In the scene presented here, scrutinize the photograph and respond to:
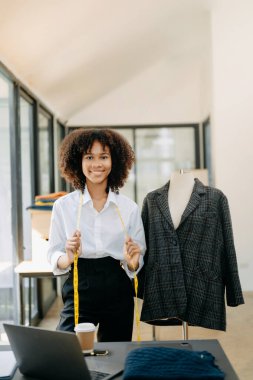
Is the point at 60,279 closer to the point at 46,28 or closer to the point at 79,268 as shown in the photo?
the point at 46,28

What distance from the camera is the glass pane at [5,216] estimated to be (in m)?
4.06

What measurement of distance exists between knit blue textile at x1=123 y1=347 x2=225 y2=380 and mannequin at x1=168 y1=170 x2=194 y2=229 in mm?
1290

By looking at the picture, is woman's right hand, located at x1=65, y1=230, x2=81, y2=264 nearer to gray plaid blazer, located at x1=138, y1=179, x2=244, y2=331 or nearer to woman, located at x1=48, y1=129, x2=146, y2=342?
woman, located at x1=48, y1=129, x2=146, y2=342

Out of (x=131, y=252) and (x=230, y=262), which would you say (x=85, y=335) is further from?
(x=230, y=262)

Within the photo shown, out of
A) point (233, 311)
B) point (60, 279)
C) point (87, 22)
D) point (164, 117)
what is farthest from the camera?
point (164, 117)

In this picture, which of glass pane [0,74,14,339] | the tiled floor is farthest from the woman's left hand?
glass pane [0,74,14,339]

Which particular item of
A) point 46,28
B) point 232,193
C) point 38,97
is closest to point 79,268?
point 46,28

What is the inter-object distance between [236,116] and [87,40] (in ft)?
7.37

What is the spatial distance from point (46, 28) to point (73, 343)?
2882mm

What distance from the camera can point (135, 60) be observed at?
6.49m

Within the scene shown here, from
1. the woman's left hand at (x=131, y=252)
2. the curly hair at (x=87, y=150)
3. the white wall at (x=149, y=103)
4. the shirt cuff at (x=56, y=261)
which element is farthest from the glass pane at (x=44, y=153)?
the woman's left hand at (x=131, y=252)

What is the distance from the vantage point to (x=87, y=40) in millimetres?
4449

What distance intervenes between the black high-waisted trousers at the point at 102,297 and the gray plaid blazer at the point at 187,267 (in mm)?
410

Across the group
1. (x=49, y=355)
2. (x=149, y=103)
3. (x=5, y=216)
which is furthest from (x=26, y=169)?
(x=49, y=355)
